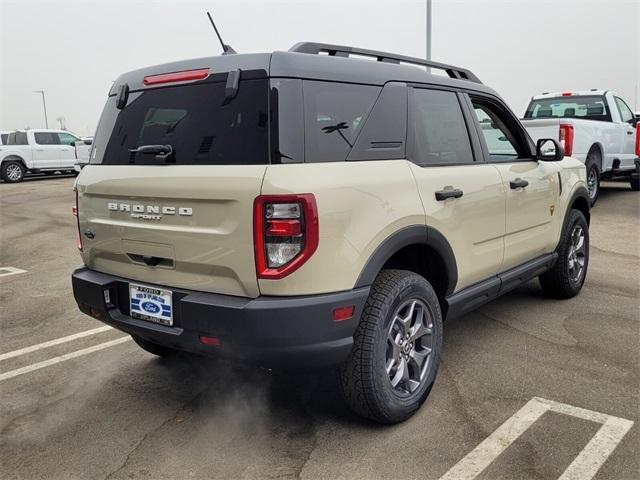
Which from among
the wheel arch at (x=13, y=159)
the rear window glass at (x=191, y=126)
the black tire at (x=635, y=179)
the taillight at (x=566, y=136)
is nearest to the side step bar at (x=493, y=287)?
the rear window glass at (x=191, y=126)

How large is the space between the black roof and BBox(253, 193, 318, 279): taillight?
604 mm

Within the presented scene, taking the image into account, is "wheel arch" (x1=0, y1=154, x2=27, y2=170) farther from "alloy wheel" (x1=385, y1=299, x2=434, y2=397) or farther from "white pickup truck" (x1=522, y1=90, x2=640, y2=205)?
"alloy wheel" (x1=385, y1=299, x2=434, y2=397)

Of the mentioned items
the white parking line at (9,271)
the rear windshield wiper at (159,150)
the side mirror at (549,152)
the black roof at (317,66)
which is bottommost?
the white parking line at (9,271)

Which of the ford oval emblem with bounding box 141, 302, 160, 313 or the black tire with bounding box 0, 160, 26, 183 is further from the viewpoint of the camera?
the black tire with bounding box 0, 160, 26, 183

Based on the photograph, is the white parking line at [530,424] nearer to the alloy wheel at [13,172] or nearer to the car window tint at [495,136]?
the car window tint at [495,136]

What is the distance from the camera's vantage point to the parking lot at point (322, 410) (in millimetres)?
2678

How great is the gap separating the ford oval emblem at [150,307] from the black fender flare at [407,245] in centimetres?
99

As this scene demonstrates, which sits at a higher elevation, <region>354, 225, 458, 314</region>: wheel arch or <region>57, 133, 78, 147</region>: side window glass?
<region>57, 133, 78, 147</region>: side window glass

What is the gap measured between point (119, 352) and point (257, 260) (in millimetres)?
2158

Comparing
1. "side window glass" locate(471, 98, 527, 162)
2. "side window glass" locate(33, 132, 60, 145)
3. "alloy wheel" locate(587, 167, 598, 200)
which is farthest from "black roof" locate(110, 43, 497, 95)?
"side window glass" locate(33, 132, 60, 145)

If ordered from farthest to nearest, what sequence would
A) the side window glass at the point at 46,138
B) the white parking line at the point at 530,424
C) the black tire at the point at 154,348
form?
1. the side window glass at the point at 46,138
2. the black tire at the point at 154,348
3. the white parking line at the point at 530,424

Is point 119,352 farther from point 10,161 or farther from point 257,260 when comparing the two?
point 10,161

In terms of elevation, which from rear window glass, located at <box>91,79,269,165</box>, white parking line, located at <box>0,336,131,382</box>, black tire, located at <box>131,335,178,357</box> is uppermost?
rear window glass, located at <box>91,79,269,165</box>

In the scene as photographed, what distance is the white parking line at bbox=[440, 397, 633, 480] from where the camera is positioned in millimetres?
2588
